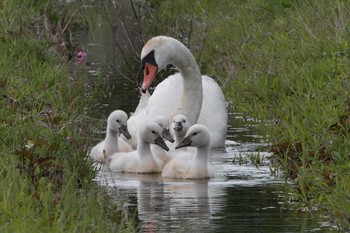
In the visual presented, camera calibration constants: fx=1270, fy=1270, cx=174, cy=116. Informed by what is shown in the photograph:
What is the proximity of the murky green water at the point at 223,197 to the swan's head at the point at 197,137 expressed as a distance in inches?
12.1

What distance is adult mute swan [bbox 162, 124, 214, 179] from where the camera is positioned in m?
11.0

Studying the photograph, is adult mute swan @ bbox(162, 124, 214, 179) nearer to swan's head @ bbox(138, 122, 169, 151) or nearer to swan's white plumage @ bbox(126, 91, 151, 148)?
swan's head @ bbox(138, 122, 169, 151)

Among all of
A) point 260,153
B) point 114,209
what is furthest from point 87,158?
point 260,153

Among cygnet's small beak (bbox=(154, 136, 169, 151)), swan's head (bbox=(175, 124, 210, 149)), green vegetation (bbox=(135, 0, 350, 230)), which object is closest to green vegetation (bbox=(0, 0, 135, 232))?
cygnet's small beak (bbox=(154, 136, 169, 151))

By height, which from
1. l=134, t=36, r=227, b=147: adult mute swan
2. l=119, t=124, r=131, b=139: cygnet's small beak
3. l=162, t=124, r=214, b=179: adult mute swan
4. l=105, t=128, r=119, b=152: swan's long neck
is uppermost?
l=134, t=36, r=227, b=147: adult mute swan

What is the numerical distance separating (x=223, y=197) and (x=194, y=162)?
131 centimetres

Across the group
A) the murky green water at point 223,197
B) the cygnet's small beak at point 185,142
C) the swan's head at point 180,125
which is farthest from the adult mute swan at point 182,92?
the cygnet's small beak at point 185,142

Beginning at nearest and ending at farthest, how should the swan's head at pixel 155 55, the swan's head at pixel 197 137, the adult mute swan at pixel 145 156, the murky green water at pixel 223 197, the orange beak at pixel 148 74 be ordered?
the murky green water at pixel 223 197 < the swan's head at pixel 197 137 < the adult mute swan at pixel 145 156 < the orange beak at pixel 148 74 < the swan's head at pixel 155 55

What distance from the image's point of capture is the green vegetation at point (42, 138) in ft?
25.0

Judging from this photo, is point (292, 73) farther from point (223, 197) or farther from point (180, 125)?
point (223, 197)

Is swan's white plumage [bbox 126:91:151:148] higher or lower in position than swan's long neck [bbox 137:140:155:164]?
higher

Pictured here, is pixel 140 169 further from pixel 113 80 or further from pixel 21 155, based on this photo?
pixel 113 80

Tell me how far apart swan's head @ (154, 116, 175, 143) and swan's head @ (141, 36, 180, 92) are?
0.51 m

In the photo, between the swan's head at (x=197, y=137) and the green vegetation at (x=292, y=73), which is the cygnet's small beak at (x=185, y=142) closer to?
the swan's head at (x=197, y=137)
